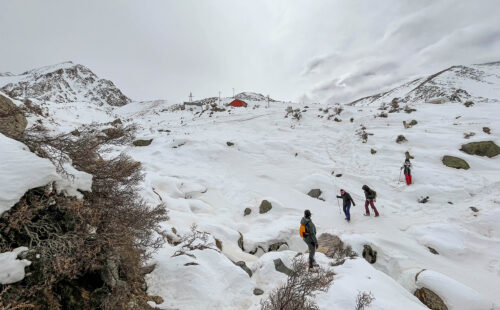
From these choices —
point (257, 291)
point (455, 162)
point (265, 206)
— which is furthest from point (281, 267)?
point (455, 162)

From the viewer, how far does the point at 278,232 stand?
9055mm

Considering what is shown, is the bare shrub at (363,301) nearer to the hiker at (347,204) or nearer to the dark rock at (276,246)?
the dark rock at (276,246)

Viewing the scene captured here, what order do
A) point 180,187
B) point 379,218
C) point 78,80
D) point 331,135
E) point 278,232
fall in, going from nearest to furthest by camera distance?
point 278,232
point 379,218
point 180,187
point 331,135
point 78,80

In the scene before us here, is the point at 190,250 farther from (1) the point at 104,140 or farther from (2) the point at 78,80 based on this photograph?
(2) the point at 78,80

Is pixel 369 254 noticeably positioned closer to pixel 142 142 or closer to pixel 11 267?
pixel 11 267

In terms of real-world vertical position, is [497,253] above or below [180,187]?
below

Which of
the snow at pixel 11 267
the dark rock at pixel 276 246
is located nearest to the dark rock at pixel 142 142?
the dark rock at pixel 276 246

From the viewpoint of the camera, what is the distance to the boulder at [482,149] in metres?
13.1

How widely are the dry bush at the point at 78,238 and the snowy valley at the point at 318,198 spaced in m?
0.20

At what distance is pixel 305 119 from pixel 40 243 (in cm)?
2455

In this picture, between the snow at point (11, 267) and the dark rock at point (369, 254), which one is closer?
the snow at point (11, 267)

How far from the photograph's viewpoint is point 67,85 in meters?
93.1

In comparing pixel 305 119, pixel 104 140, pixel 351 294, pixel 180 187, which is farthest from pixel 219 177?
pixel 305 119

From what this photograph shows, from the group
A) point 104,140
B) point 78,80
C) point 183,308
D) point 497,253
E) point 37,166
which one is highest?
point 78,80
